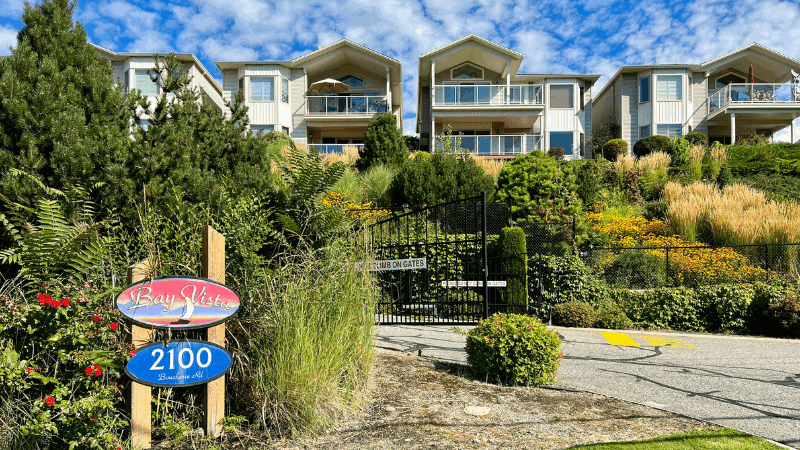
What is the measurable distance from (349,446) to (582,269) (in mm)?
8765

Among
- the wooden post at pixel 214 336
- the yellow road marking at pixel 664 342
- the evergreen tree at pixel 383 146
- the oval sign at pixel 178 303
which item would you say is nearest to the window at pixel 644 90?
the evergreen tree at pixel 383 146

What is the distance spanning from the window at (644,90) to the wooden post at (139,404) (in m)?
31.2

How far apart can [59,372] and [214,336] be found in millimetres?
997

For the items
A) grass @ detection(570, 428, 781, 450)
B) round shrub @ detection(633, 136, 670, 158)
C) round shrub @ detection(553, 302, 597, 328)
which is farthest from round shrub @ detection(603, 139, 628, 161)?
grass @ detection(570, 428, 781, 450)

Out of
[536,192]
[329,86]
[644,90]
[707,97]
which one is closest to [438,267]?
[536,192]

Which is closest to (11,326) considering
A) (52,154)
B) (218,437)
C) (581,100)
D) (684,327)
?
(218,437)

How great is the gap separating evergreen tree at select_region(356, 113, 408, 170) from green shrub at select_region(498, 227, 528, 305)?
8013mm

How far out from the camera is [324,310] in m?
3.99

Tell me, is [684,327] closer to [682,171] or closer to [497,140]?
[682,171]

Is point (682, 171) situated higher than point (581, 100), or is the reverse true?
point (581, 100)

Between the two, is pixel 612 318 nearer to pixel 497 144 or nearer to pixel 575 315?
pixel 575 315

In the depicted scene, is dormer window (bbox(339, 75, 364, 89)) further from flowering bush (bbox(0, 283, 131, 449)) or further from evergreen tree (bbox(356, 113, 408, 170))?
flowering bush (bbox(0, 283, 131, 449))

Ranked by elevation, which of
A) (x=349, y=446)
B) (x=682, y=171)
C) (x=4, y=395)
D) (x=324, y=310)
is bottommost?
(x=349, y=446)

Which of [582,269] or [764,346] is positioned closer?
[764,346]
